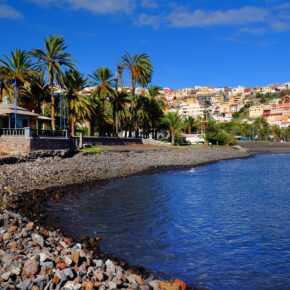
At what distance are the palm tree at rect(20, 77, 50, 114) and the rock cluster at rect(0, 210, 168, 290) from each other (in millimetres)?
41698

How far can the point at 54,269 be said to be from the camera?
6.90m

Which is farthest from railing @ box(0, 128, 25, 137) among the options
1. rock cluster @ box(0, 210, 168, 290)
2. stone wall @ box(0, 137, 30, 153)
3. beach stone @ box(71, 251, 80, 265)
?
beach stone @ box(71, 251, 80, 265)

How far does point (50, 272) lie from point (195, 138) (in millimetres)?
84254

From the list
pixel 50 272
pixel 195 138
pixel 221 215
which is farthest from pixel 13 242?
pixel 195 138

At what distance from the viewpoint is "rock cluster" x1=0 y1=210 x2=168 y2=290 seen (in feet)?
21.0

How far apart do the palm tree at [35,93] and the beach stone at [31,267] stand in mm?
43140

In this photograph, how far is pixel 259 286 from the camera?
778 cm

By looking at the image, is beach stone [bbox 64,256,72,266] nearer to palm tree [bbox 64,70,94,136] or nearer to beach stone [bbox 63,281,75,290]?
beach stone [bbox 63,281,75,290]

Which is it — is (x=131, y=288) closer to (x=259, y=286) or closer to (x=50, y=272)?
(x=50, y=272)

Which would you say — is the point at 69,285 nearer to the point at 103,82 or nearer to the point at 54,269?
the point at 54,269

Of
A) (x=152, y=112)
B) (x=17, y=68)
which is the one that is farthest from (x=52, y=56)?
(x=152, y=112)

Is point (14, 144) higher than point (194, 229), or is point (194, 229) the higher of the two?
point (14, 144)

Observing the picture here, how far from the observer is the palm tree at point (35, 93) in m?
47.6

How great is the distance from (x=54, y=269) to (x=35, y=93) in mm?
44954
